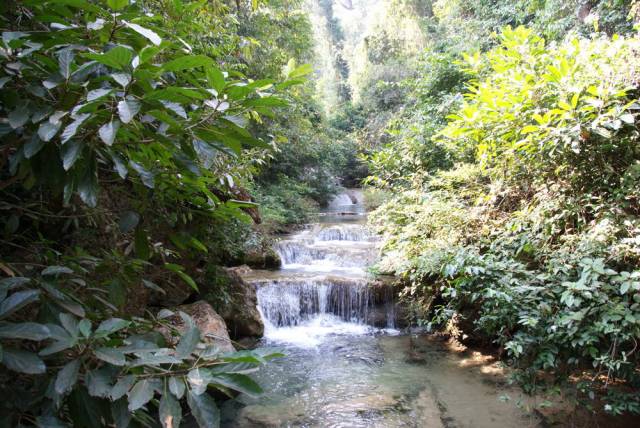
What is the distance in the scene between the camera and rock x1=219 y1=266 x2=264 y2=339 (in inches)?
195

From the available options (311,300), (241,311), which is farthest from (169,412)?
(311,300)

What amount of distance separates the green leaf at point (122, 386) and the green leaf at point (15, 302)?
0.27 meters

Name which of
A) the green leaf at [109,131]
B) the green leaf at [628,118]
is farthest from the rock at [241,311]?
the green leaf at [628,118]

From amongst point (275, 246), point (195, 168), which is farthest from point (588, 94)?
point (275, 246)

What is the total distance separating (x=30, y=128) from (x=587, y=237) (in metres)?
3.61

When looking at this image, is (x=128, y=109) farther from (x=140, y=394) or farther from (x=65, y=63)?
(x=140, y=394)

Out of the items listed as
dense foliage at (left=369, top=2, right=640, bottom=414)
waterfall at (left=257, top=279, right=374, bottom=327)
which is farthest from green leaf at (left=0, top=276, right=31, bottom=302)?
waterfall at (left=257, top=279, right=374, bottom=327)

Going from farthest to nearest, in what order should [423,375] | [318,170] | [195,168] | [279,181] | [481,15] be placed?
[318,170] < [279,181] < [481,15] < [423,375] < [195,168]

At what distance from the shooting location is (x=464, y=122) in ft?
14.1

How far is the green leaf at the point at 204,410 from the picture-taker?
0.75 metres

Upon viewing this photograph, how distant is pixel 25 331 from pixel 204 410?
391 millimetres

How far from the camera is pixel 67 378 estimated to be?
77cm

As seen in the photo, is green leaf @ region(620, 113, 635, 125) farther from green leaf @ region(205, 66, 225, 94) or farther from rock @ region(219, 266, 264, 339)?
rock @ region(219, 266, 264, 339)

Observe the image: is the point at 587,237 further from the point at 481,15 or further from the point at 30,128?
the point at 481,15
